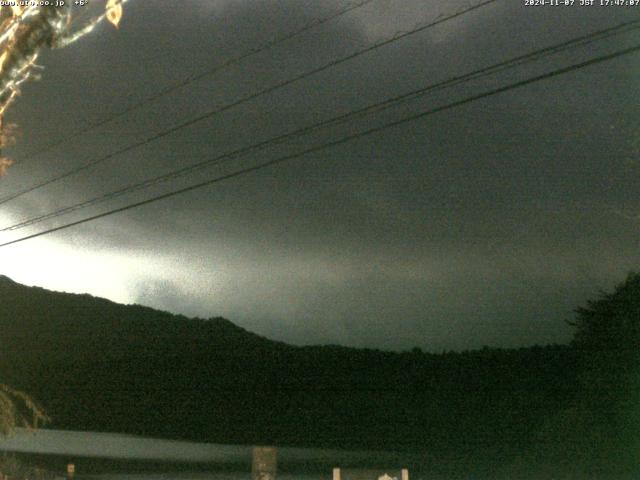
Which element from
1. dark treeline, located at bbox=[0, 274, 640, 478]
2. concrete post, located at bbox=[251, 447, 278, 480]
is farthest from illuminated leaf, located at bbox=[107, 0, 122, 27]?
dark treeline, located at bbox=[0, 274, 640, 478]

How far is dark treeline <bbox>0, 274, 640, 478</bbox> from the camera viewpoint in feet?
104

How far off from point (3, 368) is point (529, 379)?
42.0m

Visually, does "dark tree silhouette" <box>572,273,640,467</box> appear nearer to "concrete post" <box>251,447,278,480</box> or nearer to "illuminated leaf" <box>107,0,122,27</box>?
"concrete post" <box>251,447,278,480</box>

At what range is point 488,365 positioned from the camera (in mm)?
84375

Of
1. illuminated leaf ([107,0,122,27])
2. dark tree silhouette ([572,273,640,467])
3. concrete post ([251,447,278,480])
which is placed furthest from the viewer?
dark tree silhouette ([572,273,640,467])

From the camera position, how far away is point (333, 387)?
87812 mm

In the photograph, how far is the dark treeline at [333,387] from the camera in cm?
3166

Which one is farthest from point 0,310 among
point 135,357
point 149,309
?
point 149,309

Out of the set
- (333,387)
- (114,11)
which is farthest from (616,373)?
(333,387)

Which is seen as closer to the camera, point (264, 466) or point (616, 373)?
point (264, 466)

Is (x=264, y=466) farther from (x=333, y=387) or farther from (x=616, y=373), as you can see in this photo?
(x=333, y=387)

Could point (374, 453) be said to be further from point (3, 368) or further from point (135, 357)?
point (135, 357)

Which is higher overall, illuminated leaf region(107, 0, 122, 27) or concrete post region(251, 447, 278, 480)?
illuminated leaf region(107, 0, 122, 27)

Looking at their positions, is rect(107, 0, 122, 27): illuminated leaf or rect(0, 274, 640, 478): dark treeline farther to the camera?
rect(0, 274, 640, 478): dark treeline
